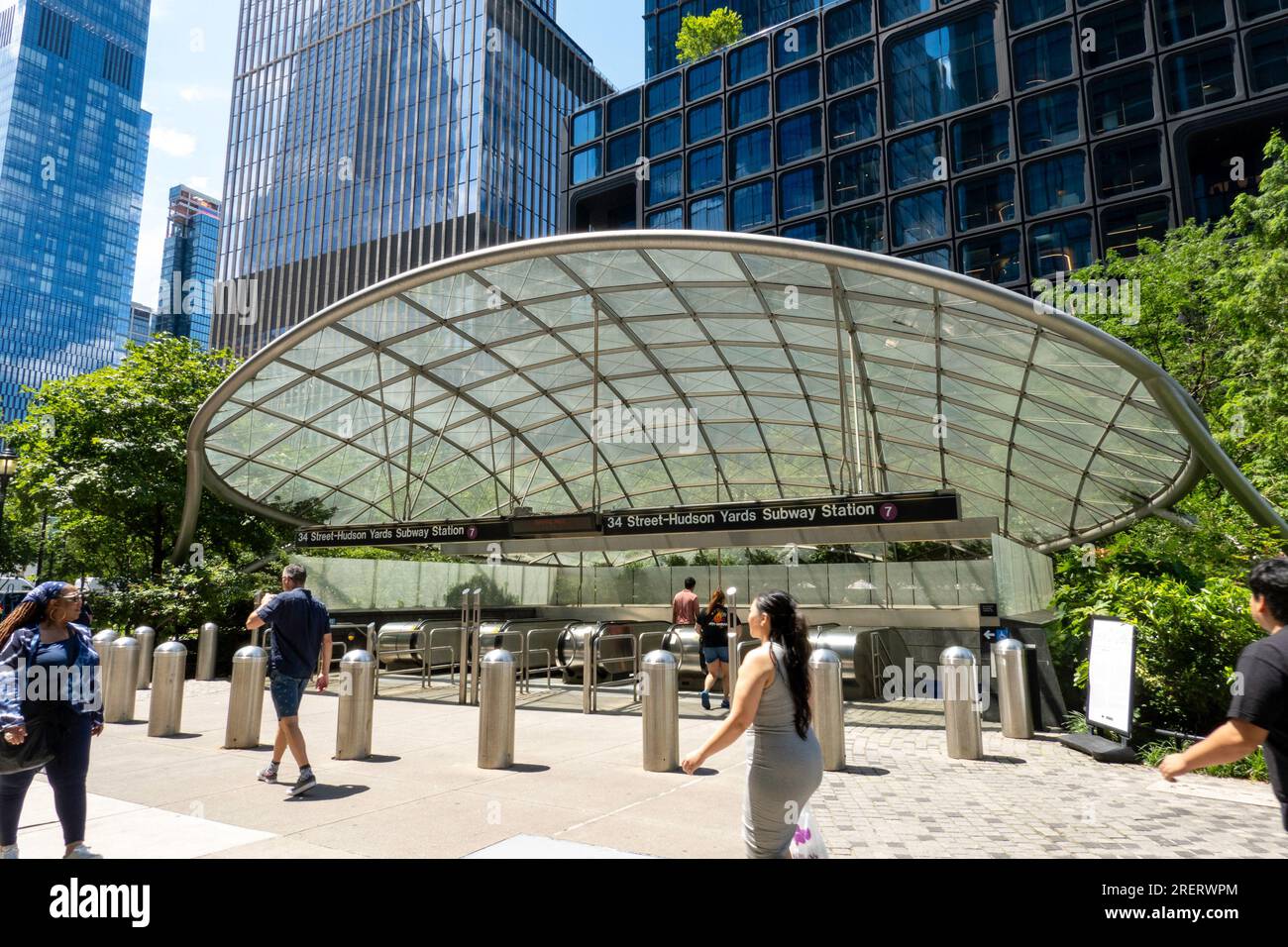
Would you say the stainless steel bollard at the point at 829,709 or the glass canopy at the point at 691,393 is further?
the glass canopy at the point at 691,393

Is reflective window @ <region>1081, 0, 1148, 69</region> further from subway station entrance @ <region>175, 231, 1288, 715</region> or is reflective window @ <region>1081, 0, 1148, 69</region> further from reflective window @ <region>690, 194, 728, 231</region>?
subway station entrance @ <region>175, 231, 1288, 715</region>

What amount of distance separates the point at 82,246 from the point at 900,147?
5492 inches

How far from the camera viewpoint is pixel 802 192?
5469cm

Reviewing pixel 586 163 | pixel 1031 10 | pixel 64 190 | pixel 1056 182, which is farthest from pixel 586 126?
pixel 64 190

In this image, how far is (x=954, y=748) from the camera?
9.32 meters

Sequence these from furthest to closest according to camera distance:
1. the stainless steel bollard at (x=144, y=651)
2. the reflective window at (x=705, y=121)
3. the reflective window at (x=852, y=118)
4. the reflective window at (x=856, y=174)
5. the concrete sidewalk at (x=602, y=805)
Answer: the reflective window at (x=705, y=121), the reflective window at (x=852, y=118), the reflective window at (x=856, y=174), the stainless steel bollard at (x=144, y=651), the concrete sidewalk at (x=602, y=805)

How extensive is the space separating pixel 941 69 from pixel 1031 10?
18.0 ft

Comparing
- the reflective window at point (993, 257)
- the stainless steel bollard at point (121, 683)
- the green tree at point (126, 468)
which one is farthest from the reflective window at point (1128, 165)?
the stainless steel bollard at point (121, 683)

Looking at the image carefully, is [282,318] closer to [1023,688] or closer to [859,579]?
[859,579]

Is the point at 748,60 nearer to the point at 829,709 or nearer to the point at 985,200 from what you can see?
the point at 985,200

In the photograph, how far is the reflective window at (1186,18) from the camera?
41.5 meters

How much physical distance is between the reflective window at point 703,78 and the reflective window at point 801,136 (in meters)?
7.39

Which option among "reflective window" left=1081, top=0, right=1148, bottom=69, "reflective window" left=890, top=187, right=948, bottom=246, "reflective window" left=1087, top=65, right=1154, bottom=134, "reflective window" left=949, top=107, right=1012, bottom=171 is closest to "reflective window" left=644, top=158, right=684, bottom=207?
"reflective window" left=890, top=187, right=948, bottom=246

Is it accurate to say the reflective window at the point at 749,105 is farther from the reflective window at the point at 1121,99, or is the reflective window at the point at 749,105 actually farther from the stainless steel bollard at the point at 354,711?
the stainless steel bollard at the point at 354,711
